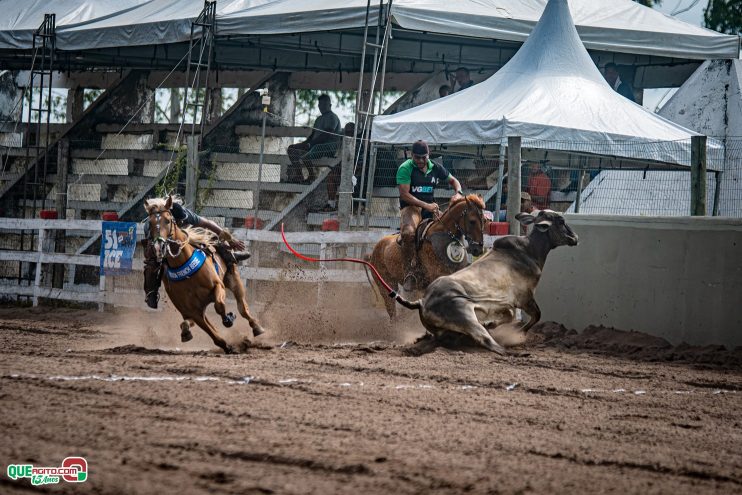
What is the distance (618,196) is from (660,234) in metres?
3.12

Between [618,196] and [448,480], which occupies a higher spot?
[618,196]

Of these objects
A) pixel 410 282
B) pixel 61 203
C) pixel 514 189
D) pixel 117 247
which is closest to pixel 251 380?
pixel 410 282

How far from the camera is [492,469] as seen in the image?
547 centimetres

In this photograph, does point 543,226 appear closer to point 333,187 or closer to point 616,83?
point 333,187

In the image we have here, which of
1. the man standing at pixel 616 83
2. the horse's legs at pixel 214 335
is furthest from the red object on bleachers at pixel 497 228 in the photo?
the man standing at pixel 616 83

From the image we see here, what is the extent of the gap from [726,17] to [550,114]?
1469 cm

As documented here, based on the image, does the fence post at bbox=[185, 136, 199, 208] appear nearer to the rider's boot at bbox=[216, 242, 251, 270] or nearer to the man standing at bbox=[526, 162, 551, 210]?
the rider's boot at bbox=[216, 242, 251, 270]

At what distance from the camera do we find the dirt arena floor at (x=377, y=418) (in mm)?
5250

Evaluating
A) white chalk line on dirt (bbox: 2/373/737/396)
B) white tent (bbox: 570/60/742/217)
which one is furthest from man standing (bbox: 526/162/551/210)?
white chalk line on dirt (bbox: 2/373/737/396)

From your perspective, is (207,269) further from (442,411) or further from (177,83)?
(177,83)

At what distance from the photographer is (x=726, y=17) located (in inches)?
1089

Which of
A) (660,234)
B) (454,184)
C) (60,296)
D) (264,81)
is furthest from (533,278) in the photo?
(264,81)

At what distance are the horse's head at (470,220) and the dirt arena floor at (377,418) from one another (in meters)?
1.62

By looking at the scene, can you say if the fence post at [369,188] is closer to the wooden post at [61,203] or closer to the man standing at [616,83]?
the man standing at [616,83]
